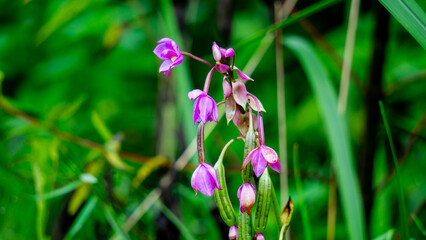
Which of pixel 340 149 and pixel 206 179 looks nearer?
Answer: pixel 206 179

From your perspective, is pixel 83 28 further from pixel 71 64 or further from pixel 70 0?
pixel 70 0

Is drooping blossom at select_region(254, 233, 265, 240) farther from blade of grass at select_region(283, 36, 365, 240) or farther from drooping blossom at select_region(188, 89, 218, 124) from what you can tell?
blade of grass at select_region(283, 36, 365, 240)

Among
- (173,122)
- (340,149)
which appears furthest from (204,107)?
(173,122)

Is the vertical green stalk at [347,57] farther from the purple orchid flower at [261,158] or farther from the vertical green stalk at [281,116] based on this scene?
the purple orchid flower at [261,158]

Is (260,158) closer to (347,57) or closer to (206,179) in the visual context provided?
(206,179)

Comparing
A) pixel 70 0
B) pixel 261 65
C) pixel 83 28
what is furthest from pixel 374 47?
pixel 83 28
